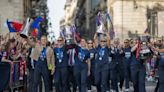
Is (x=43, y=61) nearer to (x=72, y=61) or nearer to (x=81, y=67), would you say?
(x=72, y=61)

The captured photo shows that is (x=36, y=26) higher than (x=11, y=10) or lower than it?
lower

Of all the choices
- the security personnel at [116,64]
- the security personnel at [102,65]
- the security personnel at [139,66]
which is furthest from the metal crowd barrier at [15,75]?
the security personnel at [139,66]

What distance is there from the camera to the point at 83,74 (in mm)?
15555

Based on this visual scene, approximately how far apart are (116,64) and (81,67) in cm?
347

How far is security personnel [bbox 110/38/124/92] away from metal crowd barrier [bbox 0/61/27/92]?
10.5 ft

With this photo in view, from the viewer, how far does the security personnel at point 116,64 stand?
18053 mm

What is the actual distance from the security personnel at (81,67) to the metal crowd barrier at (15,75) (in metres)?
1.69

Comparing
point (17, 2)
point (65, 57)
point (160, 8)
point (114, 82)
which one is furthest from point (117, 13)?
point (65, 57)

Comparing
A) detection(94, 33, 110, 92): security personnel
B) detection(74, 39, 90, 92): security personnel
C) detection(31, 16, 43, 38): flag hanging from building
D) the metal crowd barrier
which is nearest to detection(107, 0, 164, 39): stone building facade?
detection(31, 16, 43, 38): flag hanging from building

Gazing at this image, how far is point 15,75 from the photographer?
15.3 m

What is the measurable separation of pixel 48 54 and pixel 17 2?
21.6 m

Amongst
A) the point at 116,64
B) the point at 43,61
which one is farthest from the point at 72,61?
the point at 116,64

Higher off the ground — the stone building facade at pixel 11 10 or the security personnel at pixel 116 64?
the stone building facade at pixel 11 10

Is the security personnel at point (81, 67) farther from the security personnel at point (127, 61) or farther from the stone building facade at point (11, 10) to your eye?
the stone building facade at point (11, 10)
